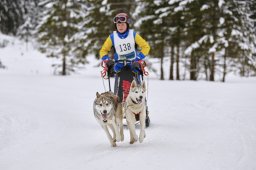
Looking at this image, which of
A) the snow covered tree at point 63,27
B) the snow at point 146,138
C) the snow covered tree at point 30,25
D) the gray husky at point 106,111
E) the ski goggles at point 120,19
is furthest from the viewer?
the snow covered tree at point 30,25

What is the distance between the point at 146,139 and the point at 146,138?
0.11m

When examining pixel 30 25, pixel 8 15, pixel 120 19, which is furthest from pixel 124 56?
pixel 30 25

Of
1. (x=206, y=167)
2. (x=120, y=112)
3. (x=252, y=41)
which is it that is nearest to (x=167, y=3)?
(x=252, y=41)

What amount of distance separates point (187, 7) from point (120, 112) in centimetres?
1687

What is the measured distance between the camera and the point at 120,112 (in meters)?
6.38

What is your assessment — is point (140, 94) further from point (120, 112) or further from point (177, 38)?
point (177, 38)

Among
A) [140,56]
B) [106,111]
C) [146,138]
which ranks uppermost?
[140,56]

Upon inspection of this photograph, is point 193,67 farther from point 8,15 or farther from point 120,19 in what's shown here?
point 120,19

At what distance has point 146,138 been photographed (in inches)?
269

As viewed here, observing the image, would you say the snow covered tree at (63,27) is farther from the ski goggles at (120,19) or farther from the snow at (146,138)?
the ski goggles at (120,19)

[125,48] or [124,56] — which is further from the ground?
[125,48]

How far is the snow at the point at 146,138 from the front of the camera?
496 cm

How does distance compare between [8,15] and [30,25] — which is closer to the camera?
[8,15]

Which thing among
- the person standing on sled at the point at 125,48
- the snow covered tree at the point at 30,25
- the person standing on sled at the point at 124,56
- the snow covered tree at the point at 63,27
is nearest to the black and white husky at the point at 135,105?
the person standing on sled at the point at 124,56
